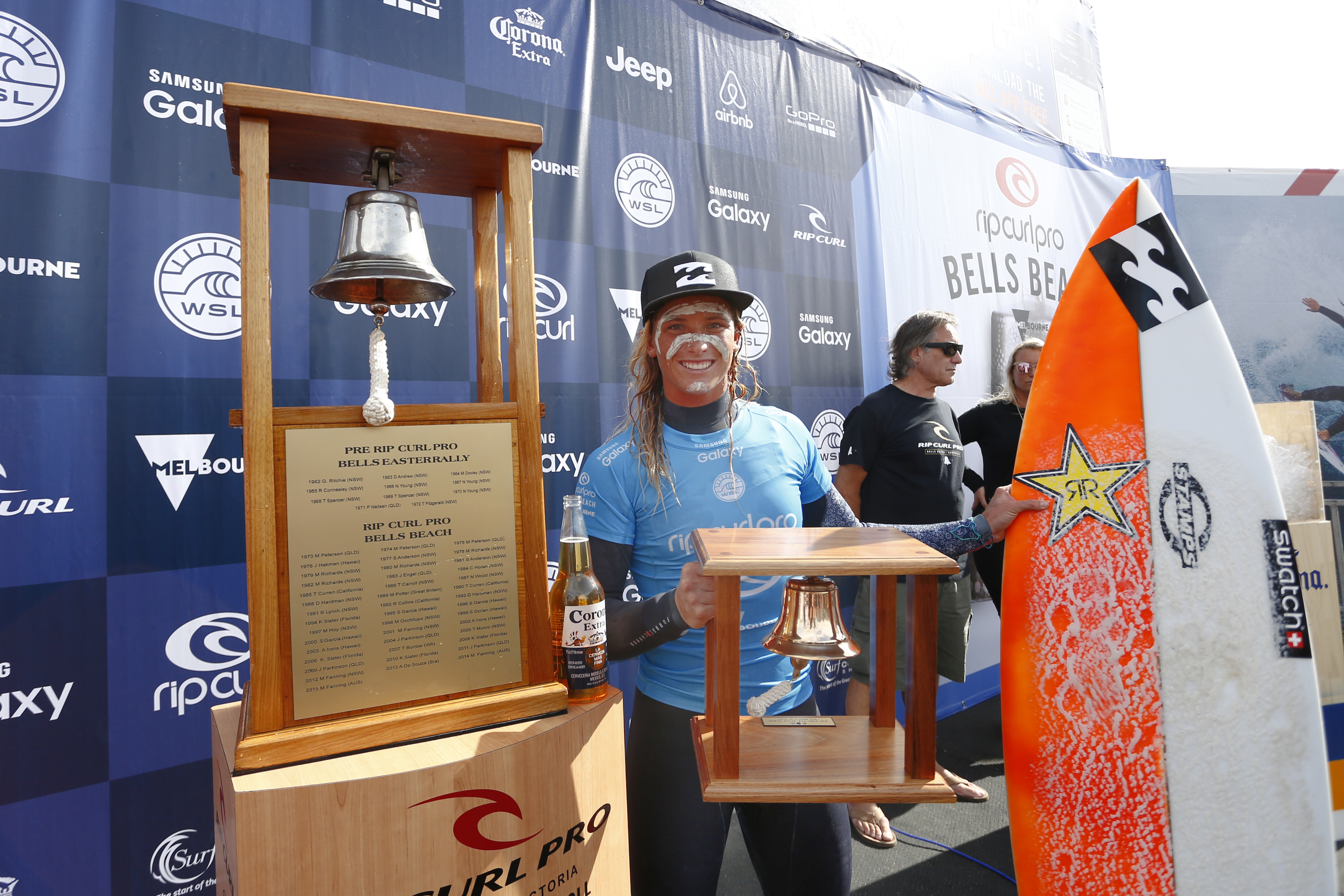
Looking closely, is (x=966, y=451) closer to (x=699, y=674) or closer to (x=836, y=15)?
(x=836, y=15)

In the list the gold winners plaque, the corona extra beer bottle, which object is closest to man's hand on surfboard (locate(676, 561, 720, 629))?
the corona extra beer bottle

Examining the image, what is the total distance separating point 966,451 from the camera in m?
3.76

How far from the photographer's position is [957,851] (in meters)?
2.42

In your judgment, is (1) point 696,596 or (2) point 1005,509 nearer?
(1) point 696,596

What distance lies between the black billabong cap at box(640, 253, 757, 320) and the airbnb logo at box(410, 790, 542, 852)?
98 centimetres

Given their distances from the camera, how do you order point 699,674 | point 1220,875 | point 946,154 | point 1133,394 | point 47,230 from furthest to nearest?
point 946,154
point 47,230
point 699,674
point 1133,394
point 1220,875

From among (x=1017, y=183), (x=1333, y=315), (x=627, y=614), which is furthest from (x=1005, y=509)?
(x=1333, y=315)

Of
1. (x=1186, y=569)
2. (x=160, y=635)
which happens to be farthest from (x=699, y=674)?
(x=160, y=635)

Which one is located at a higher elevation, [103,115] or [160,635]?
[103,115]

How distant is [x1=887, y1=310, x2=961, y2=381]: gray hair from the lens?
9.34ft

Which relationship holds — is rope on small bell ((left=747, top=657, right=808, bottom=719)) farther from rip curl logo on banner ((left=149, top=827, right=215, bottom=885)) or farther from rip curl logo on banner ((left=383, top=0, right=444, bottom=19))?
rip curl logo on banner ((left=383, top=0, right=444, bottom=19))

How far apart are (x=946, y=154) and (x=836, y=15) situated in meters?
1.01

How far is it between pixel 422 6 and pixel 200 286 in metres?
1.19

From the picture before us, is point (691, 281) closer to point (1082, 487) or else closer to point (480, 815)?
point (1082, 487)
